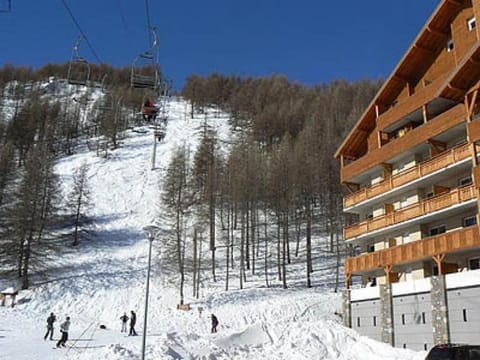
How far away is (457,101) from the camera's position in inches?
1133

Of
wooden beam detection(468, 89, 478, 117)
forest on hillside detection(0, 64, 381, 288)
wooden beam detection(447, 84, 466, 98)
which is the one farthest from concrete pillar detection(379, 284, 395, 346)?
forest on hillside detection(0, 64, 381, 288)

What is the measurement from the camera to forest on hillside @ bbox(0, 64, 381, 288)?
49.0 m

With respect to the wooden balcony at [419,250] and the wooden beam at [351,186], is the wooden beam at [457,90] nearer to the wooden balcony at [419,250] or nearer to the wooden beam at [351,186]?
the wooden balcony at [419,250]

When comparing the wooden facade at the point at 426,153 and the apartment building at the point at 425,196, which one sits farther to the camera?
the wooden facade at the point at 426,153

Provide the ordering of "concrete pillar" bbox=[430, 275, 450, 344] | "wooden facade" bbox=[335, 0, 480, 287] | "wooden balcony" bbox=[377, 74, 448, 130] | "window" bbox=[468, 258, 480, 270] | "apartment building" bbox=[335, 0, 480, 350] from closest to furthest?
"concrete pillar" bbox=[430, 275, 450, 344] → "apartment building" bbox=[335, 0, 480, 350] → "window" bbox=[468, 258, 480, 270] → "wooden facade" bbox=[335, 0, 480, 287] → "wooden balcony" bbox=[377, 74, 448, 130]

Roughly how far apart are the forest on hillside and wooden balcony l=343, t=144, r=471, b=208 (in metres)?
13.6

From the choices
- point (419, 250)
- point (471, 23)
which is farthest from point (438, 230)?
point (471, 23)

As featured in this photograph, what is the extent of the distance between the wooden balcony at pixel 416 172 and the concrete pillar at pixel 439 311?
6.50 metres

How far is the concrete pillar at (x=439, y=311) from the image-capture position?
24047 millimetres

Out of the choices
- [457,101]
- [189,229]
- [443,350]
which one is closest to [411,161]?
[457,101]

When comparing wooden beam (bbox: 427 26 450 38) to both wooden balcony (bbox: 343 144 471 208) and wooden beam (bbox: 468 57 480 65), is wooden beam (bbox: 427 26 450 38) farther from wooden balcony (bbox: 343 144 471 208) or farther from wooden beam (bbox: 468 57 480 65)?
wooden balcony (bbox: 343 144 471 208)

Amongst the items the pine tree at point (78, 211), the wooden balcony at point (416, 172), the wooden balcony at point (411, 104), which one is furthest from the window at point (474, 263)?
the pine tree at point (78, 211)

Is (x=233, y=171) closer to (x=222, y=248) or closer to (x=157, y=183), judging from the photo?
(x=222, y=248)

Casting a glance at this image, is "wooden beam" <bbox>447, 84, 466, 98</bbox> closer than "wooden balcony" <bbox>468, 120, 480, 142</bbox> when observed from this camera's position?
No
